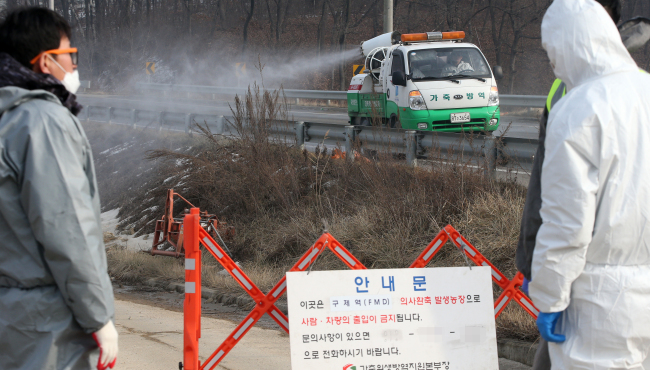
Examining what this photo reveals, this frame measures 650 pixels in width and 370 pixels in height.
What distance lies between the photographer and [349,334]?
3662mm

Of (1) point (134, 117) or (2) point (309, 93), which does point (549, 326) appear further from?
(2) point (309, 93)

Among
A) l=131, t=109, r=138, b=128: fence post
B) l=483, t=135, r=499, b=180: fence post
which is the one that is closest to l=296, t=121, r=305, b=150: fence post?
l=483, t=135, r=499, b=180: fence post

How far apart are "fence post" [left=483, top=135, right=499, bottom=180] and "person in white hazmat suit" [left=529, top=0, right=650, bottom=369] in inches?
205

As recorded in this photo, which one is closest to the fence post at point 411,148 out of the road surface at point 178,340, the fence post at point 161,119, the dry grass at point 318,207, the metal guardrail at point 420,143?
the metal guardrail at point 420,143

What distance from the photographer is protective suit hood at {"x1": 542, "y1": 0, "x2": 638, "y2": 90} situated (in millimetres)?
2354

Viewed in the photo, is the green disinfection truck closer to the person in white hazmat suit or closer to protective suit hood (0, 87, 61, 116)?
the person in white hazmat suit

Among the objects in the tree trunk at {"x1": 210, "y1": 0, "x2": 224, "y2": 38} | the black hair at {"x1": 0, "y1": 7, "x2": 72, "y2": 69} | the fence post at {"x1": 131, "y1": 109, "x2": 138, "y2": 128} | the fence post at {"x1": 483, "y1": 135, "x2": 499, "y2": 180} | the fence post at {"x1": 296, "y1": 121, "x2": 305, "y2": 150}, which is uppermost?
the tree trunk at {"x1": 210, "y1": 0, "x2": 224, "y2": 38}

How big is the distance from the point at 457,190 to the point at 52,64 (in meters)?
5.59

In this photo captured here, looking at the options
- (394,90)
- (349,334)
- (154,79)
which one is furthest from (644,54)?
(349,334)

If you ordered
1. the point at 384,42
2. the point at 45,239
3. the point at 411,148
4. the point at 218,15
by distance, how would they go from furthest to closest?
1. the point at 218,15
2. the point at 384,42
3. the point at 411,148
4. the point at 45,239

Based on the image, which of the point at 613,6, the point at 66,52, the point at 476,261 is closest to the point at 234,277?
the point at 476,261

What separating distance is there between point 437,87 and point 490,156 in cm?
449

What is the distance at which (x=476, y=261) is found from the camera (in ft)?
13.6

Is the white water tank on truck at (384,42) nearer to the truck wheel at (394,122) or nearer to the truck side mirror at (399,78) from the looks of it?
the truck wheel at (394,122)
